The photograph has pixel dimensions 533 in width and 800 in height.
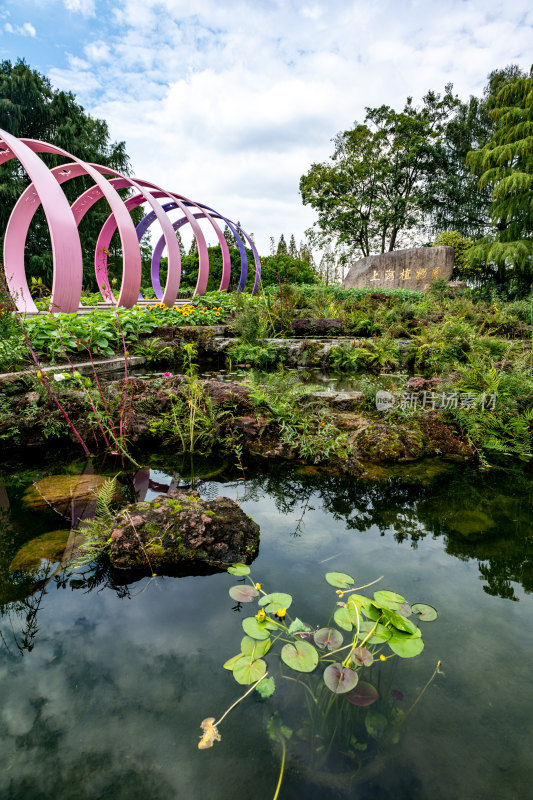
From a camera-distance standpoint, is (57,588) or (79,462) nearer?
(57,588)

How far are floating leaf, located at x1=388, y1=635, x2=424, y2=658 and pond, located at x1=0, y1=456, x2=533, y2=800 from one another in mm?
33

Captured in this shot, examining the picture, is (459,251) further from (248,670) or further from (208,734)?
(208,734)

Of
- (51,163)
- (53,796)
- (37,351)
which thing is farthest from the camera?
(51,163)

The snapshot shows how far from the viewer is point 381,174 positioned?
23.7m

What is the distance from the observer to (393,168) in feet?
77.0

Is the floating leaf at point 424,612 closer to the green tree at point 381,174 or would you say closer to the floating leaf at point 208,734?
the floating leaf at point 208,734

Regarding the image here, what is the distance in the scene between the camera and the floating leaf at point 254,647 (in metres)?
1.11

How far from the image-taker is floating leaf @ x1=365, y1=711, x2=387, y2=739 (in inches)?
35.5

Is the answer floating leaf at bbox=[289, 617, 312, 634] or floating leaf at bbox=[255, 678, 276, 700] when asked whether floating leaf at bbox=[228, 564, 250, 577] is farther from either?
floating leaf at bbox=[255, 678, 276, 700]

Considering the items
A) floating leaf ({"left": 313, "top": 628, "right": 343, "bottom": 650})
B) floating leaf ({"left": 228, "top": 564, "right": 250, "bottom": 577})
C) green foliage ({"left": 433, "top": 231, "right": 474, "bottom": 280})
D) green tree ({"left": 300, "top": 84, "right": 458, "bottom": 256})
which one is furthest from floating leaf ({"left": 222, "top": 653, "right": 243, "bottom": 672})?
green tree ({"left": 300, "top": 84, "right": 458, "bottom": 256})

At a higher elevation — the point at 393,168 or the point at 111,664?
the point at 393,168

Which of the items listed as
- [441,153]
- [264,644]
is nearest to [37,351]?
[264,644]

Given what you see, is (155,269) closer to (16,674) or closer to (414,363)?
(414,363)

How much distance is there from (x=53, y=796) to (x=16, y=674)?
1.27 ft
